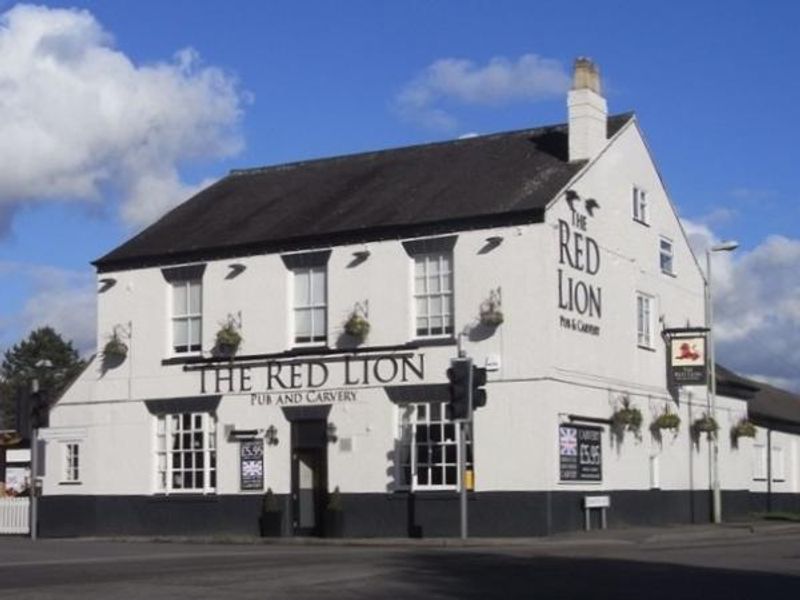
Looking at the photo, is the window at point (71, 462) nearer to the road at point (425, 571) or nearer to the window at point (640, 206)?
the road at point (425, 571)

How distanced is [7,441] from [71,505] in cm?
573

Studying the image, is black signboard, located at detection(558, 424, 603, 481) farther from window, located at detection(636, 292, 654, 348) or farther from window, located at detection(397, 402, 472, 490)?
window, located at detection(636, 292, 654, 348)

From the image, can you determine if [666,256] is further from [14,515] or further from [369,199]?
[14,515]

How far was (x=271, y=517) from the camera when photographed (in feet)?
121

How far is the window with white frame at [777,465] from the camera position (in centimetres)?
5034

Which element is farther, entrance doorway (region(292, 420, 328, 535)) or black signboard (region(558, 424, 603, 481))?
entrance doorway (region(292, 420, 328, 535))

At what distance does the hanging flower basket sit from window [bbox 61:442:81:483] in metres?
9.56

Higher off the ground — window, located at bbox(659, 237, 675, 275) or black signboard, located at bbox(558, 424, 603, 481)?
window, located at bbox(659, 237, 675, 275)

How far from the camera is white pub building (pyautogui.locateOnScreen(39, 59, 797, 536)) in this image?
114ft

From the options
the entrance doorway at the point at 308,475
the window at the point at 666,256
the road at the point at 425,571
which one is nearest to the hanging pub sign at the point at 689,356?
the window at the point at 666,256

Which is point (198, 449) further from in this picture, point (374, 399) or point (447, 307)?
point (447, 307)

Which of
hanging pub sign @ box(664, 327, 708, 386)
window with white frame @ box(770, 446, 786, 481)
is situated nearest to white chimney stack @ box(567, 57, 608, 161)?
hanging pub sign @ box(664, 327, 708, 386)

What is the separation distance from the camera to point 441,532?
34812mm

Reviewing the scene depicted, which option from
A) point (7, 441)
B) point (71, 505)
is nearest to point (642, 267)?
point (71, 505)
